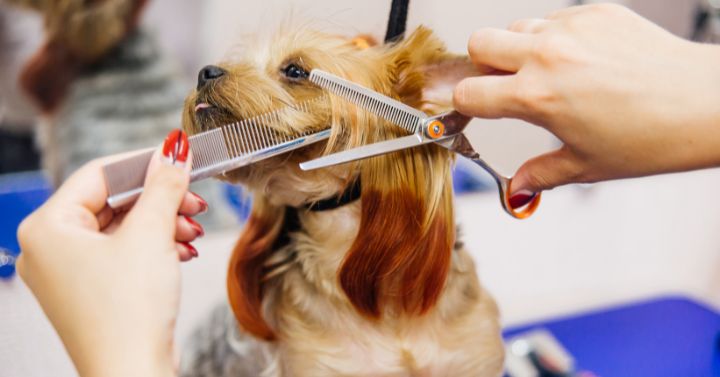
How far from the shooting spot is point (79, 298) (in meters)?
0.50

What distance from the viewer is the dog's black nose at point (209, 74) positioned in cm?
64

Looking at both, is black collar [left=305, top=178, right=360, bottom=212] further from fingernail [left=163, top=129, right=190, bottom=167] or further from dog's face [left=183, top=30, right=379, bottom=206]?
fingernail [left=163, top=129, right=190, bottom=167]

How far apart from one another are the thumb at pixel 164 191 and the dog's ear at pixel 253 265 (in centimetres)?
23

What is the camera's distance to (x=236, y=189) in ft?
3.93

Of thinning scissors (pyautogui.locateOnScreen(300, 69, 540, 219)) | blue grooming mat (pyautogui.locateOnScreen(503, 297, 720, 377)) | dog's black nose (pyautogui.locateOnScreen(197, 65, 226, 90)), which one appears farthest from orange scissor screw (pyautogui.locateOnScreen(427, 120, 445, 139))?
blue grooming mat (pyautogui.locateOnScreen(503, 297, 720, 377))

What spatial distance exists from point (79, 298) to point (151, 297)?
6 cm

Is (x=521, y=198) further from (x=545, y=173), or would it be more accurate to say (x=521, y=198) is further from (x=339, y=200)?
(x=339, y=200)


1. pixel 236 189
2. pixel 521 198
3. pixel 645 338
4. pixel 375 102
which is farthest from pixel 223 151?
pixel 645 338

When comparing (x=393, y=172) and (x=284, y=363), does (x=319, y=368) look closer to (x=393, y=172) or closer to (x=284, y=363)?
(x=284, y=363)

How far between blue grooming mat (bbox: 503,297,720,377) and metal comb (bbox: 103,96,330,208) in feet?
2.57

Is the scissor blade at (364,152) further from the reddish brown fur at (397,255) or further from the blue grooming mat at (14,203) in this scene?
the blue grooming mat at (14,203)

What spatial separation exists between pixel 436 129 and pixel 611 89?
16 centimetres

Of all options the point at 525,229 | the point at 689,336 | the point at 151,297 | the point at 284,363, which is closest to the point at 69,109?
the point at 284,363

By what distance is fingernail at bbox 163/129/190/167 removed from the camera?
0.56 m
